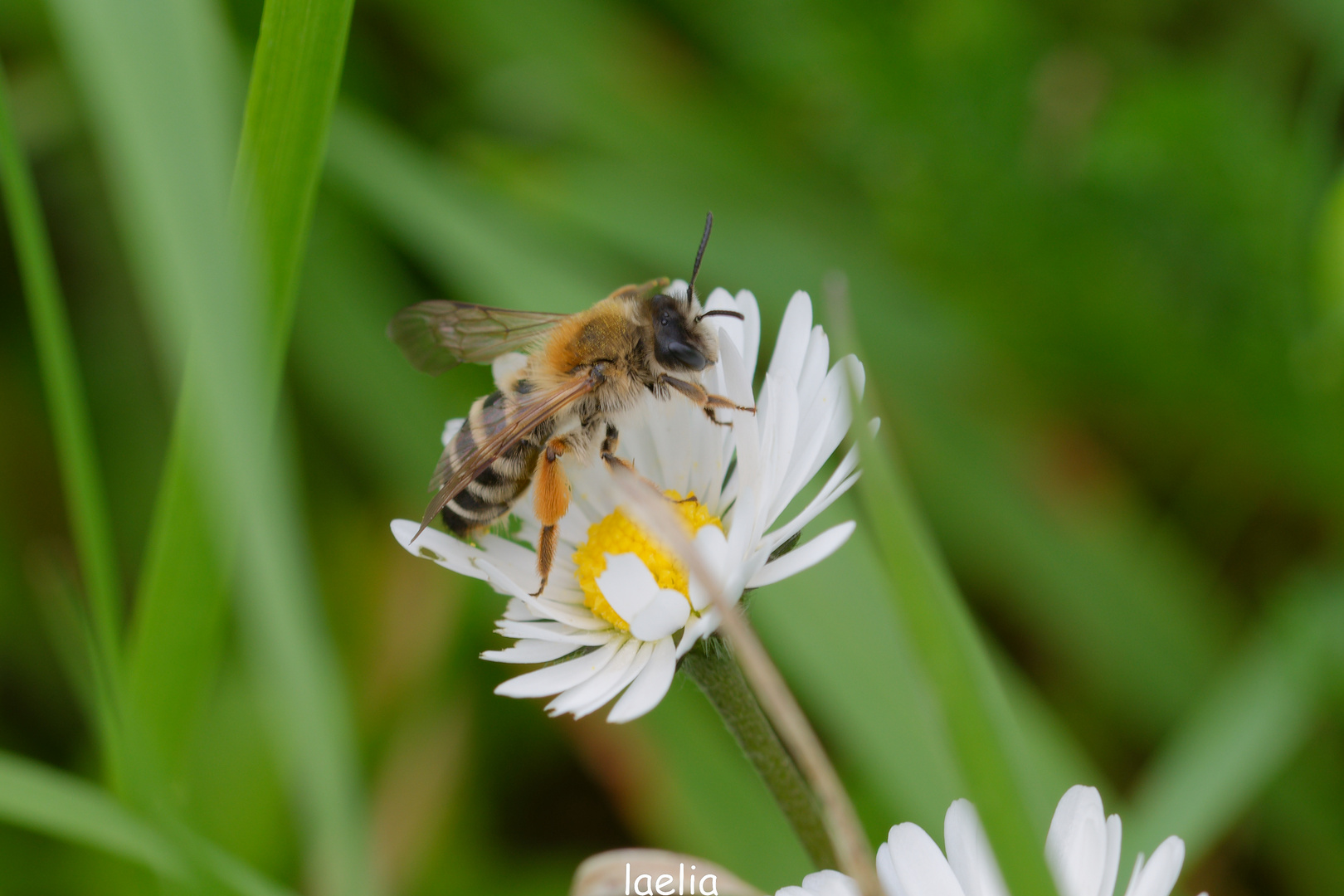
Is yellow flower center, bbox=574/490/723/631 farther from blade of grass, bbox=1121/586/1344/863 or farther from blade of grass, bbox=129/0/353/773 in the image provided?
blade of grass, bbox=1121/586/1344/863

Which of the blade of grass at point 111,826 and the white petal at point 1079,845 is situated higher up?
the white petal at point 1079,845

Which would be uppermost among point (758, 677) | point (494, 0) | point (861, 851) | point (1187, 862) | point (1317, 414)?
point (494, 0)

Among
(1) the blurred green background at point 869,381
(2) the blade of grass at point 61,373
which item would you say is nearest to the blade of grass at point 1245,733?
(1) the blurred green background at point 869,381

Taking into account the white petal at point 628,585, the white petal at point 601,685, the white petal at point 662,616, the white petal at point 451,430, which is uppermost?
the white petal at point 451,430

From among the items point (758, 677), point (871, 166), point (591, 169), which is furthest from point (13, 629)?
point (758, 677)

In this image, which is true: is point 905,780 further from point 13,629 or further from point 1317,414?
point 13,629

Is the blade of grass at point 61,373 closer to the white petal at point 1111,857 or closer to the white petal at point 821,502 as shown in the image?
the white petal at point 821,502

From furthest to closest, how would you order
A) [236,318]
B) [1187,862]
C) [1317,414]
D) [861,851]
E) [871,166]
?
[871,166] < [1317,414] < [1187,862] < [236,318] < [861,851]
